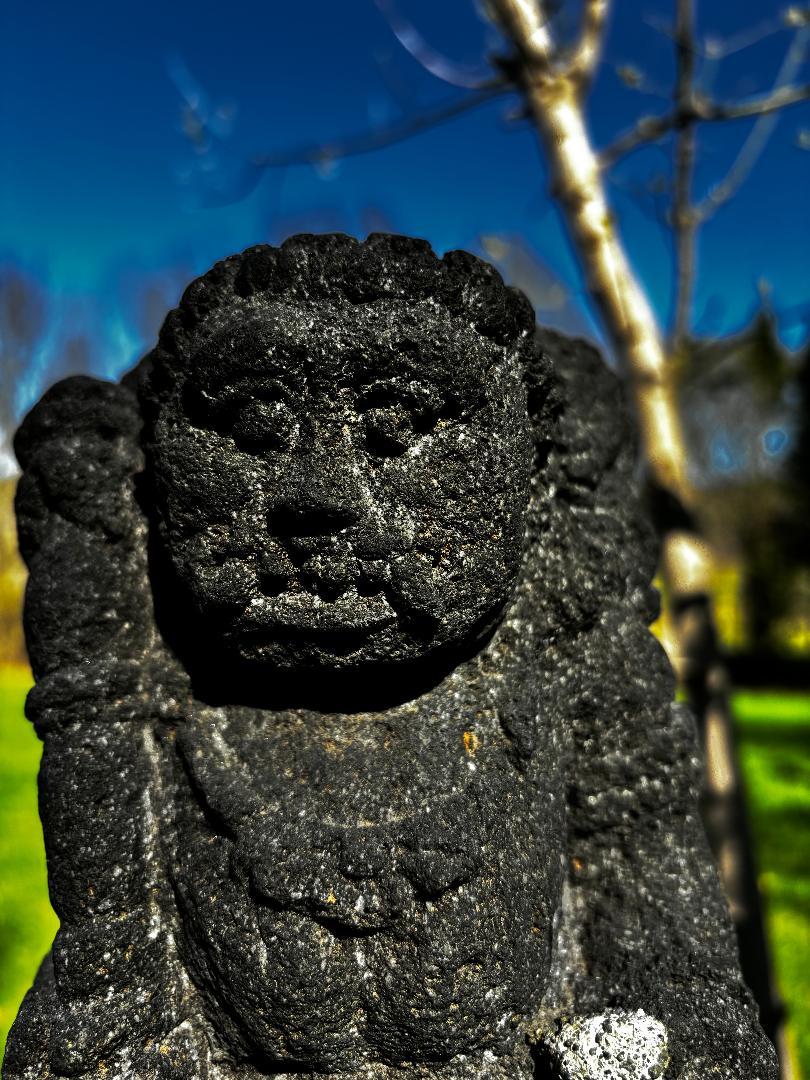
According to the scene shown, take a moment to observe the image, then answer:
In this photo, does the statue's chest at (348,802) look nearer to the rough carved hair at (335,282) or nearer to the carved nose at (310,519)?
the carved nose at (310,519)

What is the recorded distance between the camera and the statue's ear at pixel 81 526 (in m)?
1.39

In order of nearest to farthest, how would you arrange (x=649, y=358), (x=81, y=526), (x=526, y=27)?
(x=81, y=526) → (x=526, y=27) → (x=649, y=358)

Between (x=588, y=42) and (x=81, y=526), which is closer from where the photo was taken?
(x=81, y=526)

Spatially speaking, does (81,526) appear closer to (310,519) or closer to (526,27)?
A: (310,519)

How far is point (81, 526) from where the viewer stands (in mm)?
1437

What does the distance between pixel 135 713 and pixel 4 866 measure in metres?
4.03

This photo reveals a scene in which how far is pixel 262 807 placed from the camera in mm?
1276

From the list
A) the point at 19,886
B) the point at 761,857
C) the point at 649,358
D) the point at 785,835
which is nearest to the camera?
the point at 649,358

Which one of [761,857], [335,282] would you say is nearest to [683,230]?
[335,282]

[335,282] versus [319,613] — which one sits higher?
[335,282]

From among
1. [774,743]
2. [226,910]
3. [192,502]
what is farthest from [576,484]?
[774,743]

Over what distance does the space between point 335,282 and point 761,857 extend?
5.00 metres

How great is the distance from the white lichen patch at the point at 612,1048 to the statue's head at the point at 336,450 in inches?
24.7

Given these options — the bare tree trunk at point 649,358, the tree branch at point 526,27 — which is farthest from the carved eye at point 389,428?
the tree branch at point 526,27
